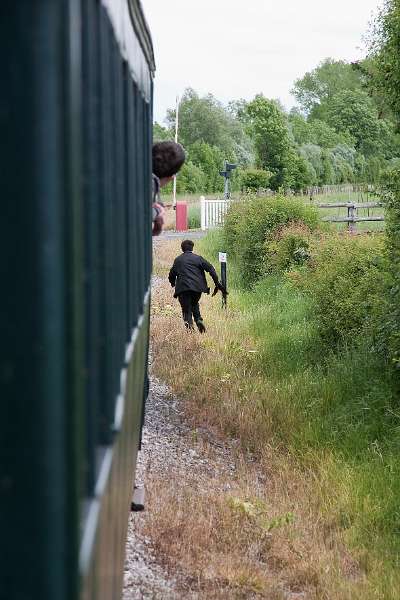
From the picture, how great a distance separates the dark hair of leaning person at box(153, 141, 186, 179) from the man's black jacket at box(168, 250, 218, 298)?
7837mm

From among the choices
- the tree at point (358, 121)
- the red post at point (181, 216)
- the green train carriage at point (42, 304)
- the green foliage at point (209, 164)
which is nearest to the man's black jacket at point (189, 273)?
the green train carriage at point (42, 304)

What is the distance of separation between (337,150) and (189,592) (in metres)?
87.4

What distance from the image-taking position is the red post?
4916cm

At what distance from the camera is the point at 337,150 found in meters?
91.4

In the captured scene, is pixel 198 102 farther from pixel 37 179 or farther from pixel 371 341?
pixel 37 179

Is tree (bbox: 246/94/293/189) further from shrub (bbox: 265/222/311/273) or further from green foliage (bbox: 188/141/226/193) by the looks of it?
shrub (bbox: 265/222/311/273)

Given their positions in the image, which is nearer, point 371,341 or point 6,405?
point 6,405

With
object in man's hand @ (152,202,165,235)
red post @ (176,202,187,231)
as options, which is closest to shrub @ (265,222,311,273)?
object in man's hand @ (152,202,165,235)

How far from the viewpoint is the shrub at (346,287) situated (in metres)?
11.5

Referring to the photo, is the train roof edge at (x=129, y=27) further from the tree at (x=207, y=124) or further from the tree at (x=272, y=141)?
the tree at (x=207, y=124)

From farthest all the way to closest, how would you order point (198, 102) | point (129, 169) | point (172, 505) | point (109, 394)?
point (198, 102) → point (172, 505) → point (129, 169) → point (109, 394)

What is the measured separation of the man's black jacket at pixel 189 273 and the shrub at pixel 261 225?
7243 mm

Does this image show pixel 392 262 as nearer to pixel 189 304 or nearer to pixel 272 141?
pixel 189 304

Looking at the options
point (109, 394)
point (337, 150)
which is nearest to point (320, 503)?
point (109, 394)
